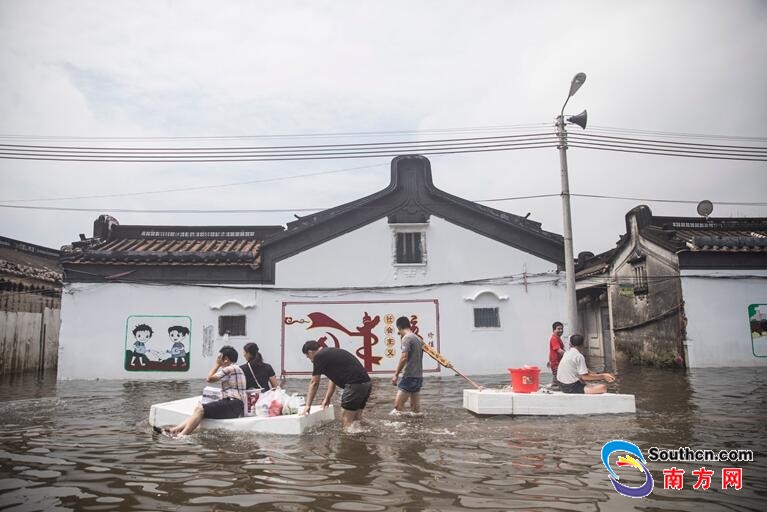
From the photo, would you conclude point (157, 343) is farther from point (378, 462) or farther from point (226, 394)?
point (378, 462)

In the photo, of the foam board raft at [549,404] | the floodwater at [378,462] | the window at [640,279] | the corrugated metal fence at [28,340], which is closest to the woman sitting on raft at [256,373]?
the floodwater at [378,462]

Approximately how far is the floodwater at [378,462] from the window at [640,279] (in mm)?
10528

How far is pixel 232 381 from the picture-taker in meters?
8.17

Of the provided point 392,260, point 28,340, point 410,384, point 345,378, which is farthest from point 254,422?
point 28,340

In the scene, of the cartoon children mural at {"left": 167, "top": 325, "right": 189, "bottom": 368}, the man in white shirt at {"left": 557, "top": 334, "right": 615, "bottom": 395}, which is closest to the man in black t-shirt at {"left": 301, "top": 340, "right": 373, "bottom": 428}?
the man in white shirt at {"left": 557, "top": 334, "right": 615, "bottom": 395}

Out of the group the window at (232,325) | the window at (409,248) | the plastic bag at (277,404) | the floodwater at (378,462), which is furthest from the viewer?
the window at (409,248)

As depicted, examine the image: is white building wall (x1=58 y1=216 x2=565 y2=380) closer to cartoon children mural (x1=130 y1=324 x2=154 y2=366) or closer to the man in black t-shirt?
cartoon children mural (x1=130 y1=324 x2=154 y2=366)

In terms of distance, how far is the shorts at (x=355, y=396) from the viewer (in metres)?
8.01

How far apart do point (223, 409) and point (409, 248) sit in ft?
35.9

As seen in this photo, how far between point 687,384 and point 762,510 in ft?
33.6

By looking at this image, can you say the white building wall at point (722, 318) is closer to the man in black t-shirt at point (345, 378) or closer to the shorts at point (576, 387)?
the shorts at point (576, 387)

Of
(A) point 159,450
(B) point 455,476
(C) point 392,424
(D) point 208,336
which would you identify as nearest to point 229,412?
(A) point 159,450

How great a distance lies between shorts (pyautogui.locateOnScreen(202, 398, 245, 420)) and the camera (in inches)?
312

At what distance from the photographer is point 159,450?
6773 millimetres
